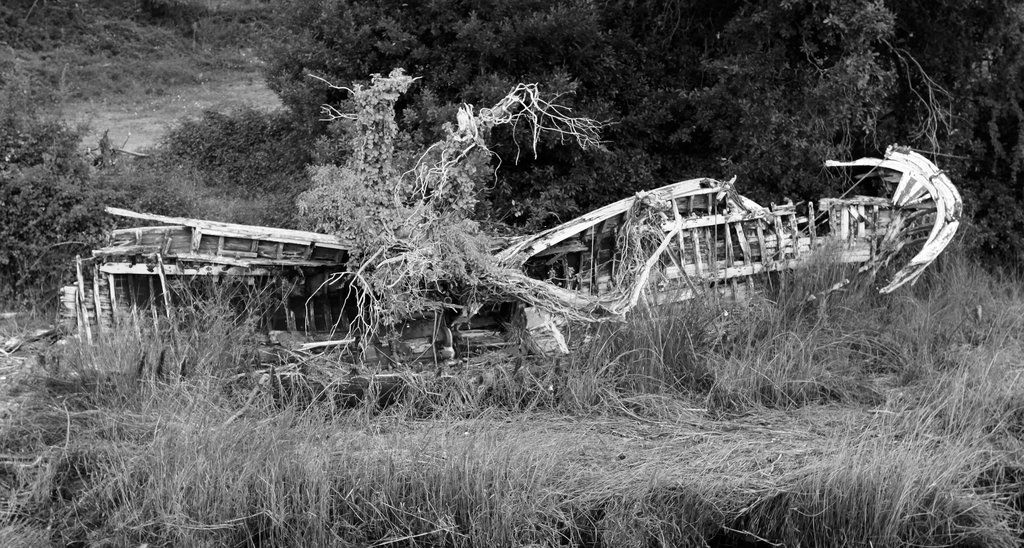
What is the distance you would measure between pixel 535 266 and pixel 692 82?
506cm

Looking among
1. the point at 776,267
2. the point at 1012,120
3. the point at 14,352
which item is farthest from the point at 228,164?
the point at 1012,120

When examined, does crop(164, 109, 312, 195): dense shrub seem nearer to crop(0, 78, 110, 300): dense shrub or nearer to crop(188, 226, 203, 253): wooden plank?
crop(0, 78, 110, 300): dense shrub

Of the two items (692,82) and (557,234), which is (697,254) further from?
(692,82)

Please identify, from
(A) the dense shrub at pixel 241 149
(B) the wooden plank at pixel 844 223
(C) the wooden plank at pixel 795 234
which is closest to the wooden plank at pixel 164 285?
(A) the dense shrub at pixel 241 149

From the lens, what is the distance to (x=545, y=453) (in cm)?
679

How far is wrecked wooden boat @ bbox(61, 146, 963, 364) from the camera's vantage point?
7973 millimetres

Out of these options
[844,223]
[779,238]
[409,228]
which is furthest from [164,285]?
[844,223]

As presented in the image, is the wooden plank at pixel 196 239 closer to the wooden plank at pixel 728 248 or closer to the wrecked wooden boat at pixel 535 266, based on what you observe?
the wrecked wooden boat at pixel 535 266

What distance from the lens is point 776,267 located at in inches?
377

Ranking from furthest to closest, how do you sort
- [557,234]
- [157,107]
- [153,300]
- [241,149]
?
[157,107]
[241,149]
[557,234]
[153,300]

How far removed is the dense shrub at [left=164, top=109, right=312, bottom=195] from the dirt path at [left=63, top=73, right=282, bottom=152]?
27.2 inches

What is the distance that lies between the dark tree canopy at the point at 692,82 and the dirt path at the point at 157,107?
14.3 ft

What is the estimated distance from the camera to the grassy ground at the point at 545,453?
6.35m

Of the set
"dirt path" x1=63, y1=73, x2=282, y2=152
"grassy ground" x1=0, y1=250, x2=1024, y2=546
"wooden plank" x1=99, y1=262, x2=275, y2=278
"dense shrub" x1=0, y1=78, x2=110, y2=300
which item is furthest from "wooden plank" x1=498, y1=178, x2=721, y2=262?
"dirt path" x1=63, y1=73, x2=282, y2=152
